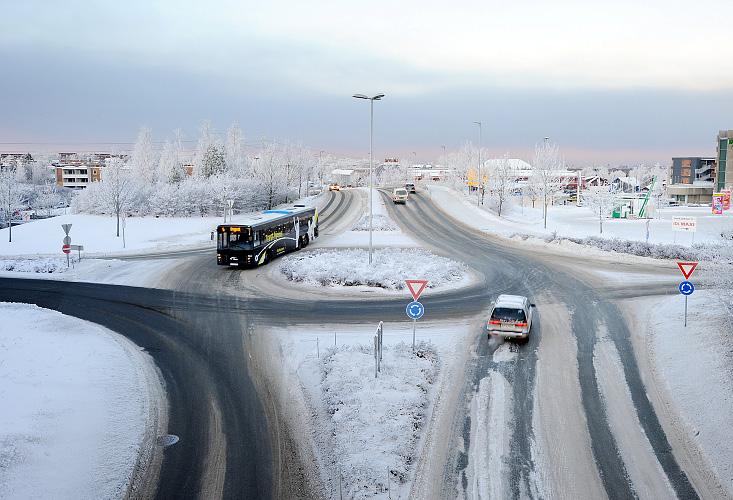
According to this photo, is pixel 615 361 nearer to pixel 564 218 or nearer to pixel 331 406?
pixel 331 406

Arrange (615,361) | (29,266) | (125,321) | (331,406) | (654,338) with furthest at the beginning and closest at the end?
1. (29,266)
2. (125,321)
3. (654,338)
4. (615,361)
5. (331,406)

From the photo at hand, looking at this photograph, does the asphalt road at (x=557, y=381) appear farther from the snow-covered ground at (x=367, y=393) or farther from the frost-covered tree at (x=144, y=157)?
the frost-covered tree at (x=144, y=157)

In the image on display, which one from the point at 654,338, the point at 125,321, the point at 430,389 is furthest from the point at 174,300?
the point at 654,338

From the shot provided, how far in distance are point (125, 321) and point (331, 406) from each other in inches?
454

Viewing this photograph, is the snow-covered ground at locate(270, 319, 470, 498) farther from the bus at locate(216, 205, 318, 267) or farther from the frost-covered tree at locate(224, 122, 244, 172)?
the frost-covered tree at locate(224, 122, 244, 172)

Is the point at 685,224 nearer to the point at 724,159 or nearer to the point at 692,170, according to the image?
the point at 724,159

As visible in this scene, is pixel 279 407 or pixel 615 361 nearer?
pixel 279 407

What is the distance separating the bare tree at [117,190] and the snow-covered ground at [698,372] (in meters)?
42.7

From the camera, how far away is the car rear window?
18438 millimetres

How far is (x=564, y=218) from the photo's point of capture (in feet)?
201

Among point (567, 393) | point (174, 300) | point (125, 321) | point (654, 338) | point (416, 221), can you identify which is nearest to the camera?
point (567, 393)

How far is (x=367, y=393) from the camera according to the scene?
14227 millimetres

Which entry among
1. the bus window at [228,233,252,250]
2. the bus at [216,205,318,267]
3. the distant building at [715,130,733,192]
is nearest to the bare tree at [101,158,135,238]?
the bus at [216,205,318,267]

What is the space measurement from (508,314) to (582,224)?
4038cm
